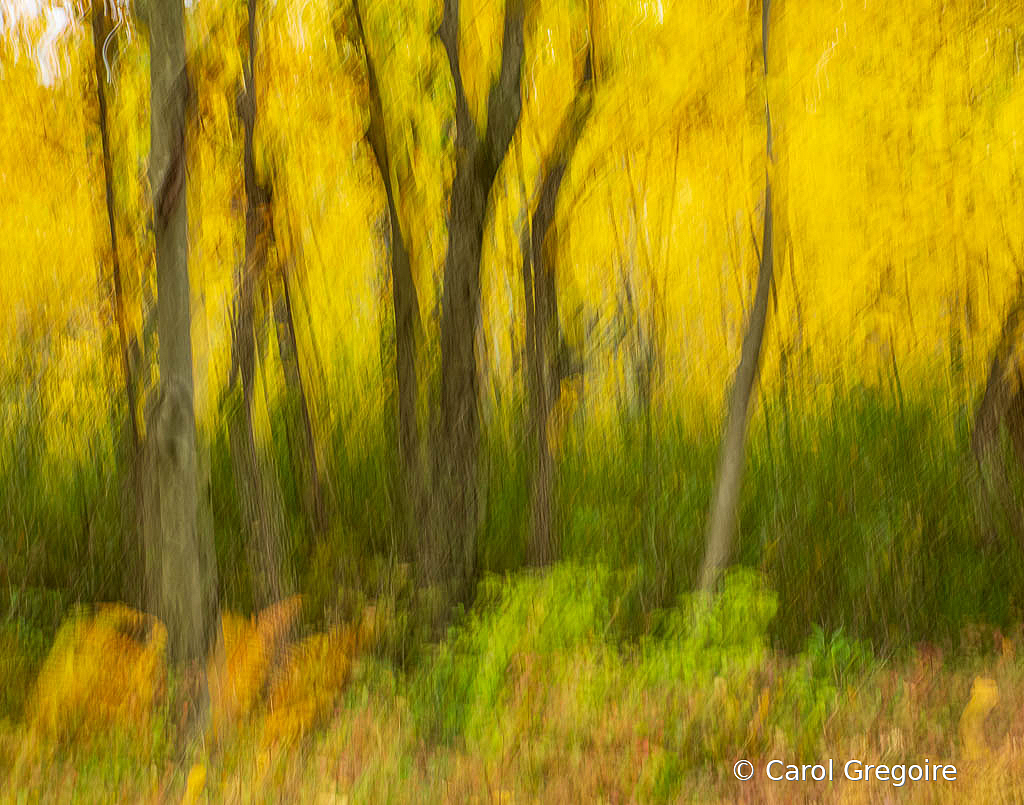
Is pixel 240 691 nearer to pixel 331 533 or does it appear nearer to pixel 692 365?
pixel 331 533

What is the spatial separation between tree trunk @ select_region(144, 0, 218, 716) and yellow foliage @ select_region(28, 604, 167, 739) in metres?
0.22

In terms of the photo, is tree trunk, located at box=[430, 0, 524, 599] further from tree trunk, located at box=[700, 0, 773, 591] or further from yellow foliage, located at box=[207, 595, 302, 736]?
tree trunk, located at box=[700, 0, 773, 591]

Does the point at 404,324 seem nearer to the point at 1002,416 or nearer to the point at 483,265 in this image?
the point at 483,265

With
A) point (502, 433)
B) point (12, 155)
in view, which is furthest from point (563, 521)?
point (12, 155)

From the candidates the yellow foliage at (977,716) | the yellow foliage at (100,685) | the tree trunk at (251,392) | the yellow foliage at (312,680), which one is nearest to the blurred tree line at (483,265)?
the tree trunk at (251,392)

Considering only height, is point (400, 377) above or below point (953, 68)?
below

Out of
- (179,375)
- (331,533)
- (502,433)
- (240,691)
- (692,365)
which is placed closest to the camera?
(179,375)

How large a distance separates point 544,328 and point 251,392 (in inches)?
101

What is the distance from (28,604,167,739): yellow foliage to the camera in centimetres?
499

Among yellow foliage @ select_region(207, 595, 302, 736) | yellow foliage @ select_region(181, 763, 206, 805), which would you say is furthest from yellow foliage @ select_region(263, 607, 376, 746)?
yellow foliage @ select_region(181, 763, 206, 805)

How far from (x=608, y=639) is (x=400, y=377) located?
102 inches

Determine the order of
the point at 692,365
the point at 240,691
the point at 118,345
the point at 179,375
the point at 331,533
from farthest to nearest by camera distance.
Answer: the point at 692,365, the point at 331,533, the point at 118,345, the point at 240,691, the point at 179,375

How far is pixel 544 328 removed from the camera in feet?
25.8

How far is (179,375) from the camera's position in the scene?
4824 mm
